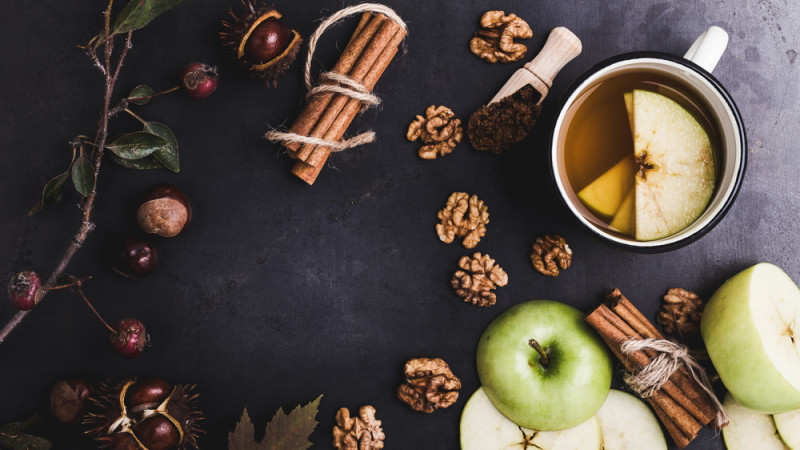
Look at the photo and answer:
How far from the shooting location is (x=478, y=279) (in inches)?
41.0

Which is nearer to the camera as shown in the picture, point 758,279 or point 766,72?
point 758,279

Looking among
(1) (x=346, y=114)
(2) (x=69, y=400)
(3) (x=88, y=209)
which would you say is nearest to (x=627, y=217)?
(1) (x=346, y=114)

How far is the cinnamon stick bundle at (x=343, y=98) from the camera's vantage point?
3.31 ft

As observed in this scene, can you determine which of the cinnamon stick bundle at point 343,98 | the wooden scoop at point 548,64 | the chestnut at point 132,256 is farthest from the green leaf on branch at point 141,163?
the wooden scoop at point 548,64

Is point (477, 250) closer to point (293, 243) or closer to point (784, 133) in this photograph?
point (293, 243)

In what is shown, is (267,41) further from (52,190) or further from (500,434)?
(500,434)

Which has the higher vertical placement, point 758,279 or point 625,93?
point 625,93

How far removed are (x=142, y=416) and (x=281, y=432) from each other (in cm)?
24

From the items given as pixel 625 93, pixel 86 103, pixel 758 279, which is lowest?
pixel 86 103

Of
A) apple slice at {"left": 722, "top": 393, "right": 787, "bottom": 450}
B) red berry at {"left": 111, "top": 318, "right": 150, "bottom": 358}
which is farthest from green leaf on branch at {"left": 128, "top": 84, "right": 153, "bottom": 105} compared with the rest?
apple slice at {"left": 722, "top": 393, "right": 787, "bottom": 450}

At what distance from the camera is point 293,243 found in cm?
105

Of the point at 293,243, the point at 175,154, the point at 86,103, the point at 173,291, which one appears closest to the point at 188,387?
the point at 173,291

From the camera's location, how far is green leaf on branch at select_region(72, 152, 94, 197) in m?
0.95

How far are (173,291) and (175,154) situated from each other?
10.1 inches
